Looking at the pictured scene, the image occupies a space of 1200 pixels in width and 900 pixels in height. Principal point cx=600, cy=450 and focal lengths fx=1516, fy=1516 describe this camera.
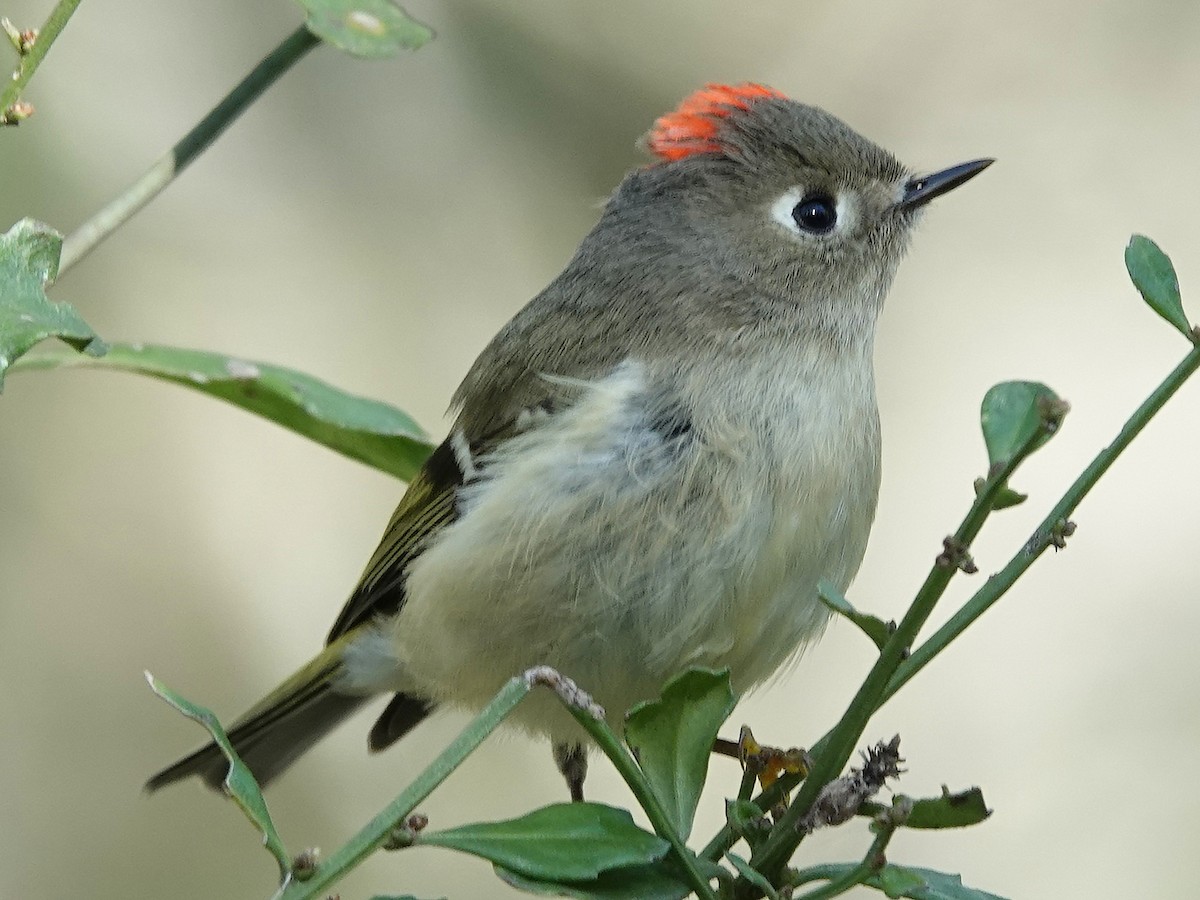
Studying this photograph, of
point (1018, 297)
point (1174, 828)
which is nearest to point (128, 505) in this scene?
point (1018, 297)

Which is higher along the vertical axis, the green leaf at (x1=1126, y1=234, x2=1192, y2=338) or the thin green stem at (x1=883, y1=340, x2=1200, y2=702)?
the green leaf at (x1=1126, y1=234, x2=1192, y2=338)

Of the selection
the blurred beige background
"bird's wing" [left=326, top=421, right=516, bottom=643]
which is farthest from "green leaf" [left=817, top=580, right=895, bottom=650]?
the blurred beige background

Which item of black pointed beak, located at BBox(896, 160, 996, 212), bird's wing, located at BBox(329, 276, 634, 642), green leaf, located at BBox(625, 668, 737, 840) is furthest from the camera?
black pointed beak, located at BBox(896, 160, 996, 212)

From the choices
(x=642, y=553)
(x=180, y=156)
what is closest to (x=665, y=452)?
(x=642, y=553)

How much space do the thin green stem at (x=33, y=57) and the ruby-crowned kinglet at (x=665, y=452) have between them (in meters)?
0.84

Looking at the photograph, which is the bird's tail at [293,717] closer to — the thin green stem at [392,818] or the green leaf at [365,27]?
the green leaf at [365,27]

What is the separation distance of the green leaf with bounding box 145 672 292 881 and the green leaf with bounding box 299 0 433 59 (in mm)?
562

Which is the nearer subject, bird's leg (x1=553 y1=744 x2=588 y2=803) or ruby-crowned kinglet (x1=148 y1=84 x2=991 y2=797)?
ruby-crowned kinglet (x1=148 y1=84 x2=991 y2=797)

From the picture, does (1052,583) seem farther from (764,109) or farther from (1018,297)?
(764,109)

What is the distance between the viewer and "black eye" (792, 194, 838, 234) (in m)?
2.01

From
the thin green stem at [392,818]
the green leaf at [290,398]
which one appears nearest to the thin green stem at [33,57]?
the green leaf at [290,398]

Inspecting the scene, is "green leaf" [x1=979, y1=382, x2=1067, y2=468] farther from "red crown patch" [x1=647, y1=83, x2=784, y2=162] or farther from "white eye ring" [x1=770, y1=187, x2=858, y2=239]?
"red crown patch" [x1=647, y1=83, x2=784, y2=162]

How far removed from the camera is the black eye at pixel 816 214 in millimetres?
2006

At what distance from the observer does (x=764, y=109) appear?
2033 mm
